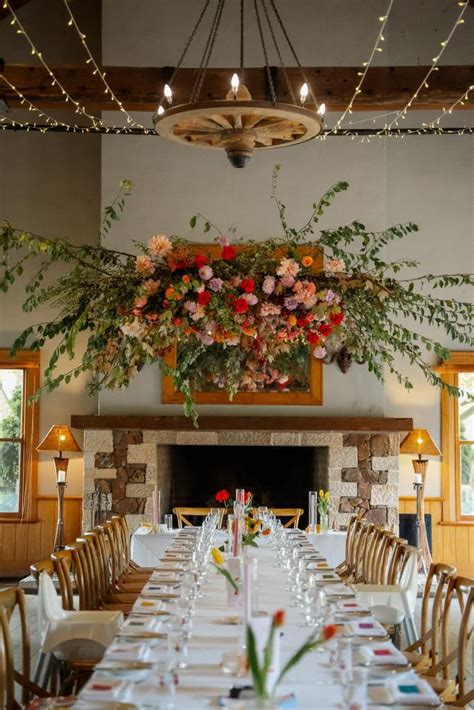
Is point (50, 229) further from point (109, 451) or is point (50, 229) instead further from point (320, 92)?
point (320, 92)

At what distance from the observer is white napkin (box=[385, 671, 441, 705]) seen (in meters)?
3.24

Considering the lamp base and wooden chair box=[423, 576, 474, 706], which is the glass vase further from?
wooden chair box=[423, 576, 474, 706]

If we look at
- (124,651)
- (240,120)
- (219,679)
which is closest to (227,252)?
(240,120)

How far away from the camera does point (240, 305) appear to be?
5051 mm

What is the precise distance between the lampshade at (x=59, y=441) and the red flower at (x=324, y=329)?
5.60 metres

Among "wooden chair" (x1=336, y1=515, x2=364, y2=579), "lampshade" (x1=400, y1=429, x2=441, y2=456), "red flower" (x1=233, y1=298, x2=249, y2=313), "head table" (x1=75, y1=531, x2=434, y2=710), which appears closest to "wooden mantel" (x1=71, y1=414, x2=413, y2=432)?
"lampshade" (x1=400, y1=429, x2=441, y2=456)

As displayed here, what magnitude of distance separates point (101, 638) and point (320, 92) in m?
5.54

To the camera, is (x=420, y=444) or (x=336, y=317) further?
(x=420, y=444)

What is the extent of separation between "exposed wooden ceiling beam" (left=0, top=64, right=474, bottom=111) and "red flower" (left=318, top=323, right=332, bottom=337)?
13.8 ft

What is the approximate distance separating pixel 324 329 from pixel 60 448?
567 cm

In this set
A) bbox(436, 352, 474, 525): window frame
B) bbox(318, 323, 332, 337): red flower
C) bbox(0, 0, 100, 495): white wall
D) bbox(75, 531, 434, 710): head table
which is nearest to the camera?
bbox(75, 531, 434, 710): head table

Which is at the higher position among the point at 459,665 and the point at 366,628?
the point at 366,628

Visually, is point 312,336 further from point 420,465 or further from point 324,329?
point 420,465

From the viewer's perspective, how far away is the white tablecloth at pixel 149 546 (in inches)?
343
